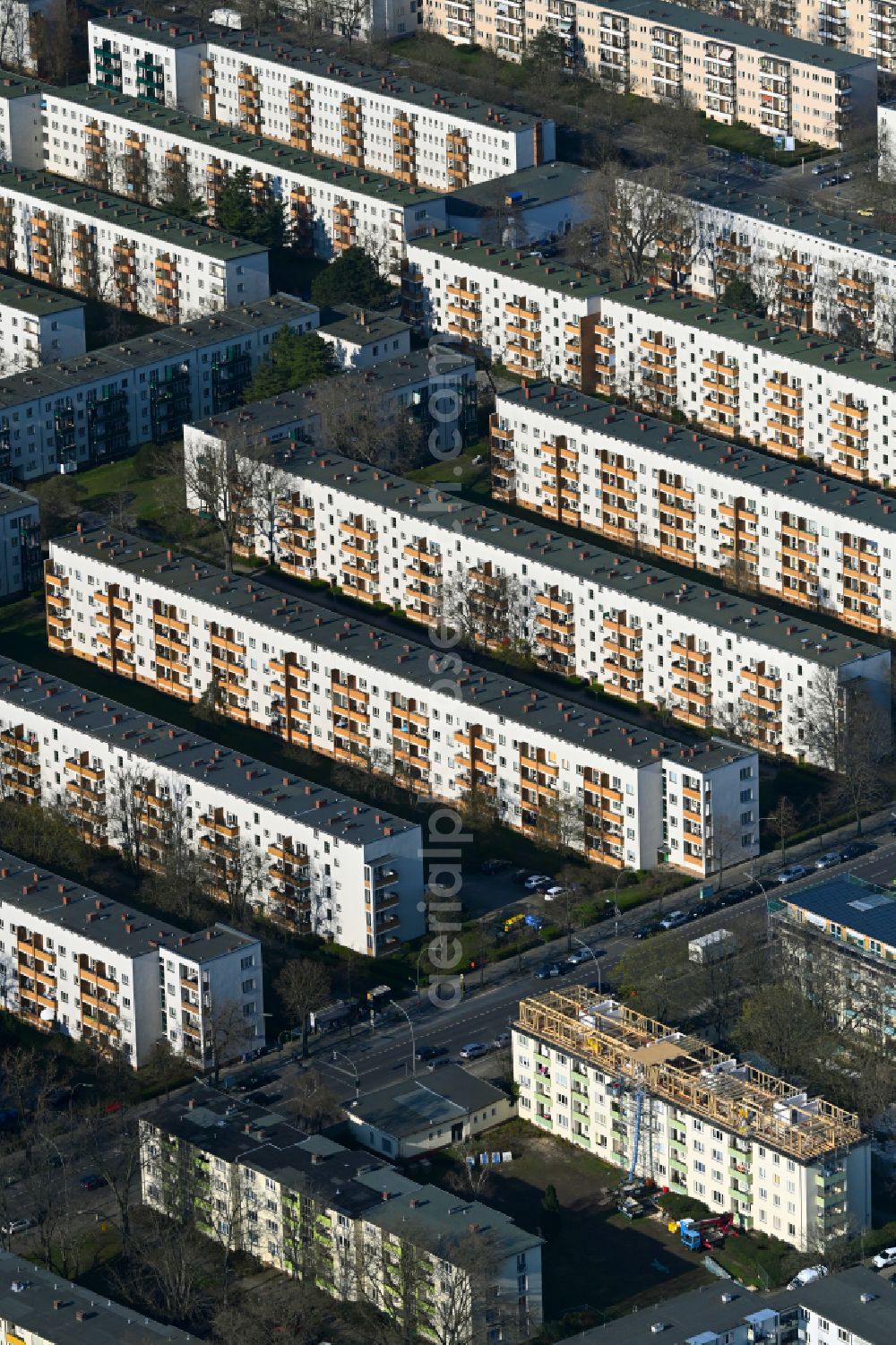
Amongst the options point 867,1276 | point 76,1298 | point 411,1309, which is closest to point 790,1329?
point 867,1276

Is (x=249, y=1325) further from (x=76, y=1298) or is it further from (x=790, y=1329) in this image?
(x=790, y=1329)

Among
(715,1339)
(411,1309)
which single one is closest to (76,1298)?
(411,1309)

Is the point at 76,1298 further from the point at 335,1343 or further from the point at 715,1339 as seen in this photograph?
the point at 715,1339

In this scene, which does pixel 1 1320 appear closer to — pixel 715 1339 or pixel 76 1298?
pixel 76 1298

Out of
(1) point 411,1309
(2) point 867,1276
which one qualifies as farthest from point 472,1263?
(2) point 867,1276
